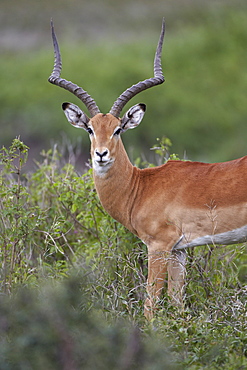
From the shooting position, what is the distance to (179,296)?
21.2 feet

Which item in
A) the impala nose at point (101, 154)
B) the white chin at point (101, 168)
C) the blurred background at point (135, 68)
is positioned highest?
the impala nose at point (101, 154)

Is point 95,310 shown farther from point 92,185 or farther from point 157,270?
point 92,185

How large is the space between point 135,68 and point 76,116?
1784 cm

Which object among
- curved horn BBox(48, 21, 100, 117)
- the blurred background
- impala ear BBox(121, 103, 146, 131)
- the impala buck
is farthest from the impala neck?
the blurred background

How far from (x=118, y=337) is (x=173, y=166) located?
297cm

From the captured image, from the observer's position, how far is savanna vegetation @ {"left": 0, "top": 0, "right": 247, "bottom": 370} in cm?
496

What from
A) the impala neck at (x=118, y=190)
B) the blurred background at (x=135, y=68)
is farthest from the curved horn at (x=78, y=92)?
the blurred background at (x=135, y=68)

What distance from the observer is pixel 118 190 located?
295 inches

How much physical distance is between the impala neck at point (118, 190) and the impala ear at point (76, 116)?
0.46 m

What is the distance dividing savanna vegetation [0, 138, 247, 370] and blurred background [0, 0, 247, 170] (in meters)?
9.77

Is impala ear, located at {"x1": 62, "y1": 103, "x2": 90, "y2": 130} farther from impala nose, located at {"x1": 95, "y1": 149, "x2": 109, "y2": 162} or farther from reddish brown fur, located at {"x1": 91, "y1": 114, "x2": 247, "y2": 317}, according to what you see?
impala nose, located at {"x1": 95, "y1": 149, "x2": 109, "y2": 162}

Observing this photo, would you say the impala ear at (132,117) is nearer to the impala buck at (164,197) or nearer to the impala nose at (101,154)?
the impala buck at (164,197)

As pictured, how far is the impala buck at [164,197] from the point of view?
691 centimetres

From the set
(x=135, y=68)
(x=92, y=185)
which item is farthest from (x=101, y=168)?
(x=135, y=68)
